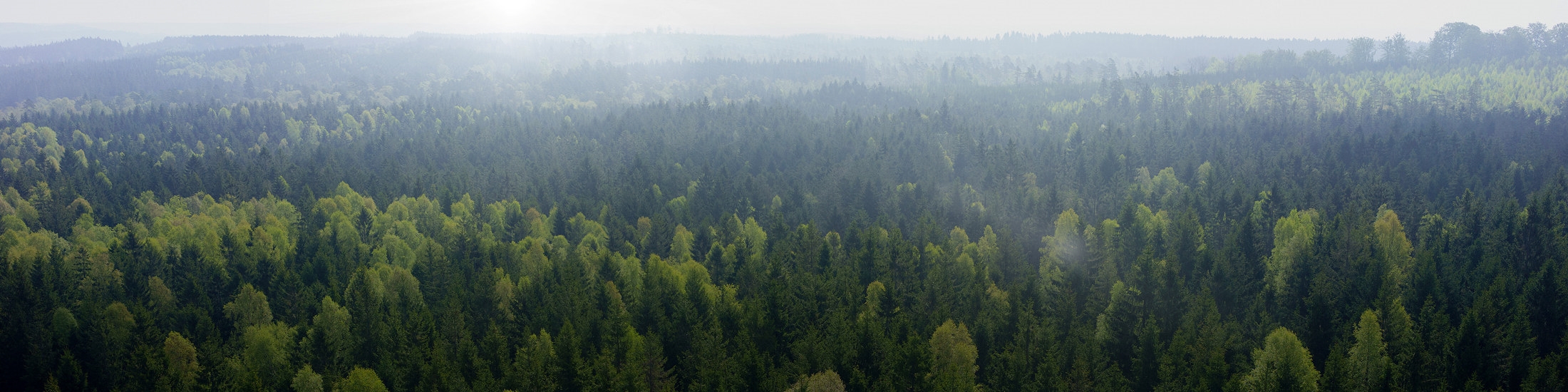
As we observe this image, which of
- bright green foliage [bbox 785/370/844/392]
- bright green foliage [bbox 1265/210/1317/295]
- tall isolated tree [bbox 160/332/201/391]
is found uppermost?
bright green foliage [bbox 1265/210/1317/295]

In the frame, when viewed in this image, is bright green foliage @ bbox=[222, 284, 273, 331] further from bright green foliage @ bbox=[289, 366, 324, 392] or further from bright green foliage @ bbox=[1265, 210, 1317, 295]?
bright green foliage @ bbox=[1265, 210, 1317, 295]

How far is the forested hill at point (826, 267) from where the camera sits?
58.4 m

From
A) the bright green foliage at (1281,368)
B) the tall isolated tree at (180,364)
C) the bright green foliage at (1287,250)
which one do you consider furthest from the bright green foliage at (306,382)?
the bright green foliage at (1287,250)

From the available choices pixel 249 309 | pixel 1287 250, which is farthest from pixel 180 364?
pixel 1287 250

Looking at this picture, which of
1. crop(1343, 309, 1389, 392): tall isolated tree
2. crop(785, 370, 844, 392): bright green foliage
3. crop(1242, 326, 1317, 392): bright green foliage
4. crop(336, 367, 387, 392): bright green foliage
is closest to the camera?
crop(785, 370, 844, 392): bright green foliage

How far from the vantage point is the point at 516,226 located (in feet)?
341

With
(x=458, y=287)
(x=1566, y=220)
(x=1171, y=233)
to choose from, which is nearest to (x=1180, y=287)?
(x=1171, y=233)

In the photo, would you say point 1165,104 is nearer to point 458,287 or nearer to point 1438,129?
point 1438,129

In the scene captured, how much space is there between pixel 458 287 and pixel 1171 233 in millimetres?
66407

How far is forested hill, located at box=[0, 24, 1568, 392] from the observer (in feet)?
192

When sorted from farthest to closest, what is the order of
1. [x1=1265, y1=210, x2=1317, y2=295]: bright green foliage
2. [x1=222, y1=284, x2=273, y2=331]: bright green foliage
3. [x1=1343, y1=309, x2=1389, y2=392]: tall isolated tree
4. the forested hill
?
[x1=1265, y1=210, x2=1317, y2=295]: bright green foliage
[x1=222, y1=284, x2=273, y2=331]: bright green foliage
the forested hill
[x1=1343, y1=309, x2=1389, y2=392]: tall isolated tree

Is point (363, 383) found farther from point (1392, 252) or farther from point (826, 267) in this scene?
point (1392, 252)

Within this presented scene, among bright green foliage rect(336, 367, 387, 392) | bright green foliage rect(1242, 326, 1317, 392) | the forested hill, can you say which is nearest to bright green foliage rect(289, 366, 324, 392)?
the forested hill

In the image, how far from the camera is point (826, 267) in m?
81.9
